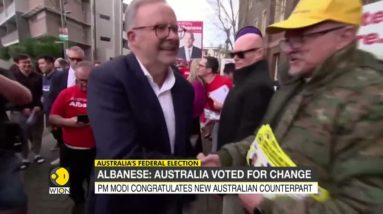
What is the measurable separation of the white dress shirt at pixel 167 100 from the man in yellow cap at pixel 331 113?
0.49 meters

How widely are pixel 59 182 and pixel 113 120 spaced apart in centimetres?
256

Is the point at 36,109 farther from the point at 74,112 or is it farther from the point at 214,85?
the point at 214,85

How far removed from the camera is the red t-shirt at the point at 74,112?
308cm

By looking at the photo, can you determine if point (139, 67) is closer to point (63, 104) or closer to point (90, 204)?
point (90, 204)

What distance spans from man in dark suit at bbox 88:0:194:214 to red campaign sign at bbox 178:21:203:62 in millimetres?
6187

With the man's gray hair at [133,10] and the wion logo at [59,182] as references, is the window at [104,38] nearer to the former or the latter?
the wion logo at [59,182]

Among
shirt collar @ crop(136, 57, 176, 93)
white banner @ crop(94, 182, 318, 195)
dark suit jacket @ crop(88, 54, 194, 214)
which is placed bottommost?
white banner @ crop(94, 182, 318, 195)

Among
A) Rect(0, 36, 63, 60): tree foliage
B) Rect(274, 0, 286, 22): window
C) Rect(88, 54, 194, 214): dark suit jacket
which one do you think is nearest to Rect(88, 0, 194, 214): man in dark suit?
Rect(88, 54, 194, 214): dark suit jacket

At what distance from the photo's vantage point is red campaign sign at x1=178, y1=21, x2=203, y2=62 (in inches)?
304

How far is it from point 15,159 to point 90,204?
408 millimetres

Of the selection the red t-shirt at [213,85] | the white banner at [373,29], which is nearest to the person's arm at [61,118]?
the red t-shirt at [213,85]

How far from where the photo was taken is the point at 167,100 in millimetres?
1532

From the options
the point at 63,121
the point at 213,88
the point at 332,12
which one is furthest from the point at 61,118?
the point at 332,12

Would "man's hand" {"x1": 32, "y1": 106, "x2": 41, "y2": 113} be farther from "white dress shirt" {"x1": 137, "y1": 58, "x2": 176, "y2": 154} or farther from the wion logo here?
"white dress shirt" {"x1": 137, "y1": 58, "x2": 176, "y2": 154}
